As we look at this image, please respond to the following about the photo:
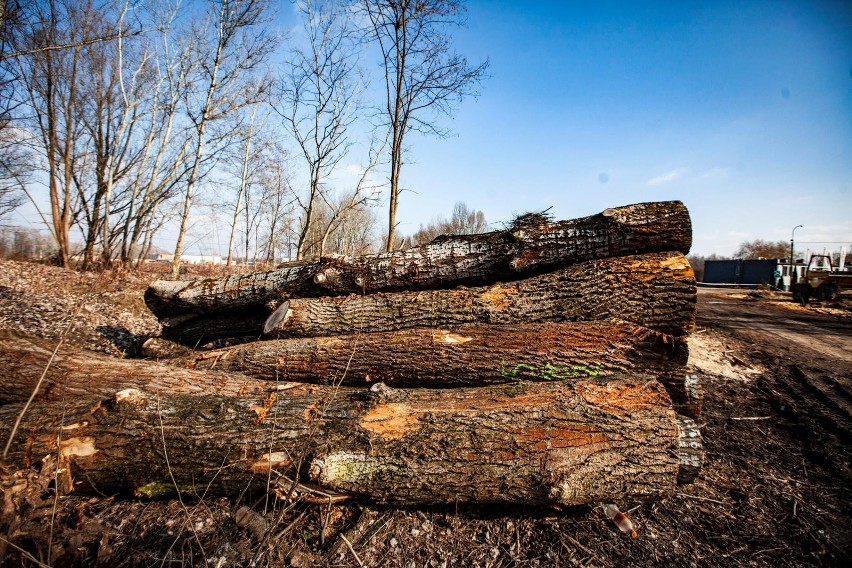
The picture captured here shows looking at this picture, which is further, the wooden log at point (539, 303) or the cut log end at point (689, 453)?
the wooden log at point (539, 303)

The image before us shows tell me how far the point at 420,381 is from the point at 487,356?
0.66m

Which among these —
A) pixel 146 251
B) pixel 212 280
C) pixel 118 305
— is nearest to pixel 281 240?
pixel 146 251

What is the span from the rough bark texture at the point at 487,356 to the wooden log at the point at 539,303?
224 millimetres

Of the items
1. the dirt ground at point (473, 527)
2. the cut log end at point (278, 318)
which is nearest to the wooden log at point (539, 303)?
the cut log end at point (278, 318)

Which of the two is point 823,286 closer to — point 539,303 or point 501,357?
point 539,303

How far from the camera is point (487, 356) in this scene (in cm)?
319

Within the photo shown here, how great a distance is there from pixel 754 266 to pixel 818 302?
19.1 m

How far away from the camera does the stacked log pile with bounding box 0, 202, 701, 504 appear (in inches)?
92.3

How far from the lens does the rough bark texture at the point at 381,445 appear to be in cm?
231

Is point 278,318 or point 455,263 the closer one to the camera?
point 278,318

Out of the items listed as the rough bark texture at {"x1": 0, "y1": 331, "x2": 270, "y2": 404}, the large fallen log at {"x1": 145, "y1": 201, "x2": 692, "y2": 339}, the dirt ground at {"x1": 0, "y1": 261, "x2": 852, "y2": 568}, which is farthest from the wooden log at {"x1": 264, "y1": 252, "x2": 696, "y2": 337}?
the dirt ground at {"x1": 0, "y1": 261, "x2": 852, "y2": 568}

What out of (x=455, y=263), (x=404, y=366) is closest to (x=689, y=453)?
(x=404, y=366)

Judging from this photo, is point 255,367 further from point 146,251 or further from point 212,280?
point 146,251

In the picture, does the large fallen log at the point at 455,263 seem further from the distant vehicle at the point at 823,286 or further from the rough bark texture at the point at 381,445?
the distant vehicle at the point at 823,286
